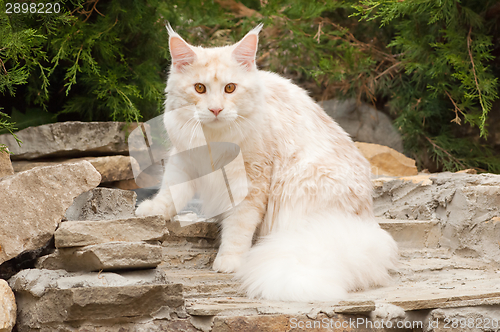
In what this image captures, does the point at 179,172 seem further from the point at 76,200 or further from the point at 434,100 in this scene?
the point at 434,100

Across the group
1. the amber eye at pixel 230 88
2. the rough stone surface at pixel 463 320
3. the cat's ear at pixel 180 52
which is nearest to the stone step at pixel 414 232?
the rough stone surface at pixel 463 320

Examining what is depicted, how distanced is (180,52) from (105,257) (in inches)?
42.3

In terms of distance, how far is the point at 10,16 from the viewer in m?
2.31

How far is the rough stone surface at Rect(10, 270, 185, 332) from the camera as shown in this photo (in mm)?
1488

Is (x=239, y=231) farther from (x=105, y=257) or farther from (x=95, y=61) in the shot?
(x=95, y=61)

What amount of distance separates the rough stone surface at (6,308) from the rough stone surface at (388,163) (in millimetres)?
2773

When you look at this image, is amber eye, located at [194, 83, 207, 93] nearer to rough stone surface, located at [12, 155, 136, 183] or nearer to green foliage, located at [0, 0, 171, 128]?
green foliage, located at [0, 0, 171, 128]

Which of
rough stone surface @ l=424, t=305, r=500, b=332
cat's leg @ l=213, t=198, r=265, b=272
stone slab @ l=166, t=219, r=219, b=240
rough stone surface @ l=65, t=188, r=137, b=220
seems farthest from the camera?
stone slab @ l=166, t=219, r=219, b=240

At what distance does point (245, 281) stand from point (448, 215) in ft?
4.93

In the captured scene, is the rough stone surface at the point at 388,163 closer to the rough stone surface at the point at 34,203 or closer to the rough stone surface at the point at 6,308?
the rough stone surface at the point at 34,203

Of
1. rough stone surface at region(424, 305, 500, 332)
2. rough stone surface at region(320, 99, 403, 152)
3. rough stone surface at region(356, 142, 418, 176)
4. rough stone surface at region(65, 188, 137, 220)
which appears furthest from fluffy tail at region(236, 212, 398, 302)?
rough stone surface at region(320, 99, 403, 152)

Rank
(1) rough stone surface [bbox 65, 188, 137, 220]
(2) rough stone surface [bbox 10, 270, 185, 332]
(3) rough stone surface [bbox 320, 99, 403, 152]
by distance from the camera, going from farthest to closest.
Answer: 1. (3) rough stone surface [bbox 320, 99, 403, 152]
2. (1) rough stone surface [bbox 65, 188, 137, 220]
3. (2) rough stone surface [bbox 10, 270, 185, 332]

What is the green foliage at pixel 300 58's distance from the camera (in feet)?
8.50

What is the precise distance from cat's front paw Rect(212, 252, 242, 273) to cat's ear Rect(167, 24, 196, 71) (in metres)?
0.99
